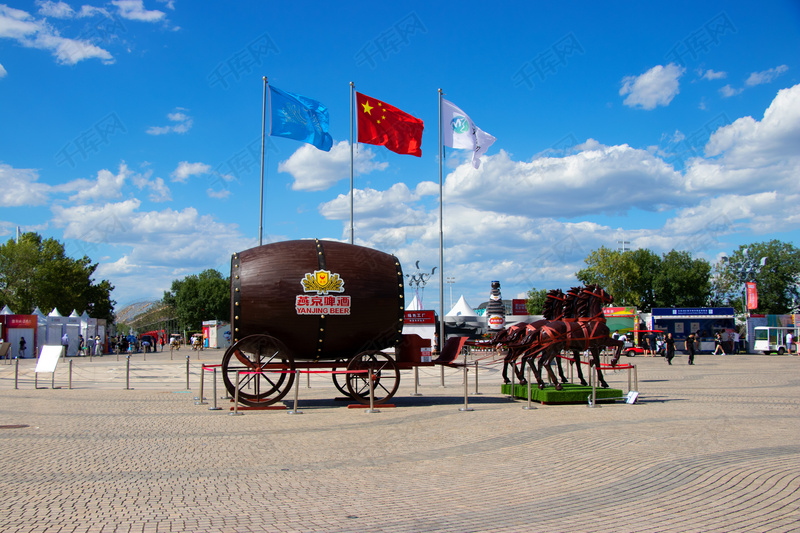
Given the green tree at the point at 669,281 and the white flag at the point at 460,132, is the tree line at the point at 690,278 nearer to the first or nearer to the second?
the green tree at the point at 669,281

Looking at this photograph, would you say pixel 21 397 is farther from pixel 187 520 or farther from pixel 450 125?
pixel 450 125

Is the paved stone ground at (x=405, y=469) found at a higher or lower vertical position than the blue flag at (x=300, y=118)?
lower

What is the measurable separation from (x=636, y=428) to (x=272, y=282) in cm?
859

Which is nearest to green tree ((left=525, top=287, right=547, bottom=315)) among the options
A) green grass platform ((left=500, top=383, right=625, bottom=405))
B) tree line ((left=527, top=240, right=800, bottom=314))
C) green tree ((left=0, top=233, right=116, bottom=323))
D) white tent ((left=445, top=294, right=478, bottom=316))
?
tree line ((left=527, top=240, right=800, bottom=314))

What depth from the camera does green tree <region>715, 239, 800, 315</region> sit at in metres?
88.4

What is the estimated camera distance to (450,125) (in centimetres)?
3080

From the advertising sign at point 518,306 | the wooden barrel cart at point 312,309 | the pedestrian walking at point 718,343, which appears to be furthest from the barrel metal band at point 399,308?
the advertising sign at point 518,306

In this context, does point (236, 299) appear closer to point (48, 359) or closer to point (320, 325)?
point (320, 325)

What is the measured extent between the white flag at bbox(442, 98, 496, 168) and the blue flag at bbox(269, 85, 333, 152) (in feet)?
20.6

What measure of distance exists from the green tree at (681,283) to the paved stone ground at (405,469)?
70485 mm

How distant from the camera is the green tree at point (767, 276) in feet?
290

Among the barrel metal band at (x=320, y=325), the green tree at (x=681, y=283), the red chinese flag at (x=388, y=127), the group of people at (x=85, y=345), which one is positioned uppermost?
the red chinese flag at (x=388, y=127)

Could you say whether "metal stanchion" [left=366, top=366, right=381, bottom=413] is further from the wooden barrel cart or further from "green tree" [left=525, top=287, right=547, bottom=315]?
"green tree" [left=525, top=287, right=547, bottom=315]

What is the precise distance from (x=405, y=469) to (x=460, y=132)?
24.2m
